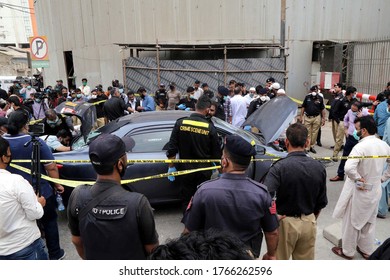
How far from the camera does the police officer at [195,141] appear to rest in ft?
13.3

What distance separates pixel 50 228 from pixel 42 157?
88 centimetres

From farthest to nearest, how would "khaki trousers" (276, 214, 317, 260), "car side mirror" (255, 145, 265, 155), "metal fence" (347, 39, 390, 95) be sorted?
"metal fence" (347, 39, 390, 95) < "car side mirror" (255, 145, 265, 155) < "khaki trousers" (276, 214, 317, 260)

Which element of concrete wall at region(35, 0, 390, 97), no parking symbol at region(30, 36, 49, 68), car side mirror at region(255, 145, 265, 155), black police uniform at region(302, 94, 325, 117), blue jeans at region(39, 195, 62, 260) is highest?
concrete wall at region(35, 0, 390, 97)

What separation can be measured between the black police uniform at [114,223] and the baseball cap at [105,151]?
0.44ft

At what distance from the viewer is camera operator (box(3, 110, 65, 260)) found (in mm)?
3406

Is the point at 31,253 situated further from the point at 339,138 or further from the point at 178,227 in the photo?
the point at 339,138

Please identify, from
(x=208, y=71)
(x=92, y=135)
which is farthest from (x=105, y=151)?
(x=208, y=71)

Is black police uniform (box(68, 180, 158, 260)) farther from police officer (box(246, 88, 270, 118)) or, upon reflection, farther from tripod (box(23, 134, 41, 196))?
police officer (box(246, 88, 270, 118))

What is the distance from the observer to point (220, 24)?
523 inches

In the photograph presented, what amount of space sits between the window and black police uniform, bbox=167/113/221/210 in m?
0.60

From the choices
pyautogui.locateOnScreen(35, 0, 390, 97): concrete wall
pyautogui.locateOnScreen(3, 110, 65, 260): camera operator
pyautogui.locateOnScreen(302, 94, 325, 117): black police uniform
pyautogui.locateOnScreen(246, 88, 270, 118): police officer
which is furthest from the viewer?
pyautogui.locateOnScreen(35, 0, 390, 97): concrete wall

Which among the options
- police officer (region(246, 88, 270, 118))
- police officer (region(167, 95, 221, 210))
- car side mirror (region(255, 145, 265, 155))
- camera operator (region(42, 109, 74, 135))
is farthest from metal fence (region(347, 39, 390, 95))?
camera operator (region(42, 109, 74, 135))

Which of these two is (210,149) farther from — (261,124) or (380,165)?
(380,165)
